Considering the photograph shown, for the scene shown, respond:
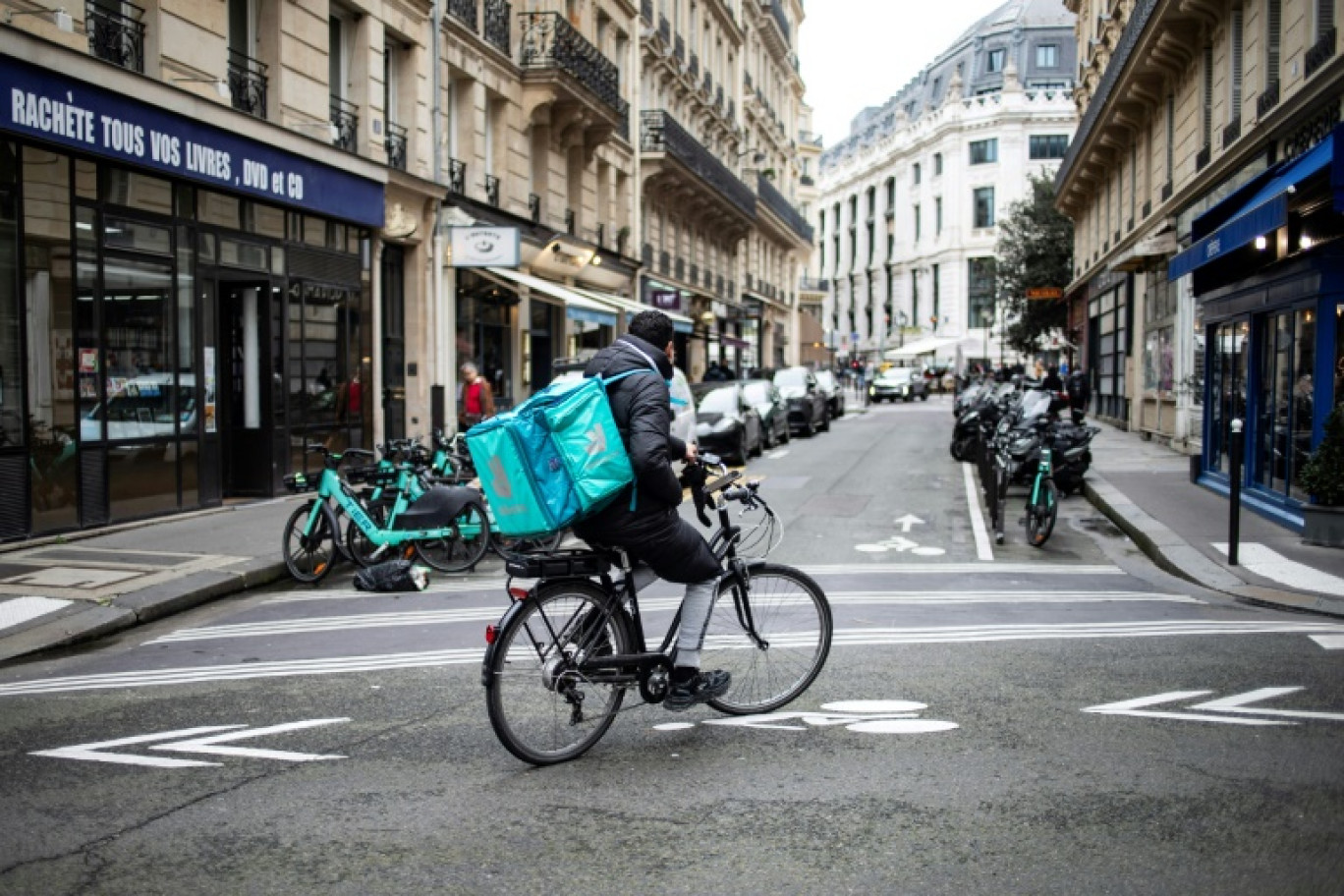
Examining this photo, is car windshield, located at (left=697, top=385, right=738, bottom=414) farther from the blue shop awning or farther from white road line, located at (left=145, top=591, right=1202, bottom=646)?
white road line, located at (left=145, top=591, right=1202, bottom=646)

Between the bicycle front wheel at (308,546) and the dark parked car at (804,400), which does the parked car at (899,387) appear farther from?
the bicycle front wheel at (308,546)

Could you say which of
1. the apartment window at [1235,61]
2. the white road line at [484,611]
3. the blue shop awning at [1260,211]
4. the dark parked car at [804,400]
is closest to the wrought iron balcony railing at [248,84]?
the white road line at [484,611]

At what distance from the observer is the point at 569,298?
23.7 metres

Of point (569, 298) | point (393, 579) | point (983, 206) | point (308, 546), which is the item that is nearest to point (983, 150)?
point (983, 206)

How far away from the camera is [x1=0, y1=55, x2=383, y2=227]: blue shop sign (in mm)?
11203

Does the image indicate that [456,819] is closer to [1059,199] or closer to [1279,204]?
[1279,204]

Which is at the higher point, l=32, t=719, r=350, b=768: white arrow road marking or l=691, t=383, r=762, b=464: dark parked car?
l=691, t=383, r=762, b=464: dark parked car

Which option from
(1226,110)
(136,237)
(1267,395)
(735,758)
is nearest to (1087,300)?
(1226,110)

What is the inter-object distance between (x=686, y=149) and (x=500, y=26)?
13.5 meters

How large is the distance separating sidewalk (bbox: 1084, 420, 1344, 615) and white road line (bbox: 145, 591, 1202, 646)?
0.81 metres

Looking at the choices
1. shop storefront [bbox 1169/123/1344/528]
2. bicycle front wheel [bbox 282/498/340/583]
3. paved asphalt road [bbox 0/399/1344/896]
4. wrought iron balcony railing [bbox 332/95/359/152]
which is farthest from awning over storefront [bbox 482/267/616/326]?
paved asphalt road [bbox 0/399/1344/896]

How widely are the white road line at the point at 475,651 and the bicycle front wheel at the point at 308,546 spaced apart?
11.2 feet

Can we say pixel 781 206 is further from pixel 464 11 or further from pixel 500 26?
pixel 464 11

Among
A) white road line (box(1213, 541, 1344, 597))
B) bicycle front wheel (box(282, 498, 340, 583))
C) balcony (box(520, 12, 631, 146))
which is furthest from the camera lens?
balcony (box(520, 12, 631, 146))
